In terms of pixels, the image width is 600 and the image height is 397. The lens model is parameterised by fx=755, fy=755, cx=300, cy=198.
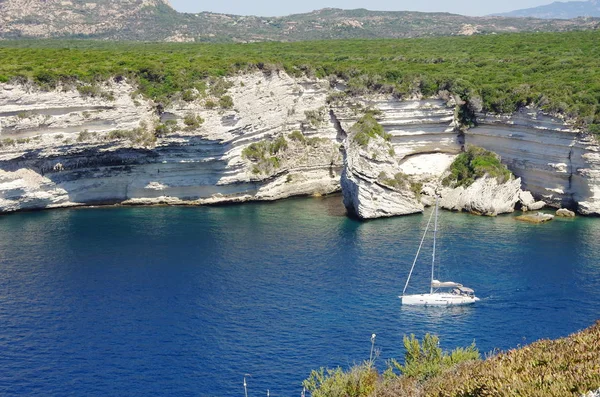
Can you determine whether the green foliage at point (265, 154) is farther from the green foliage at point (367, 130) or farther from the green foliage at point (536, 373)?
the green foliage at point (536, 373)

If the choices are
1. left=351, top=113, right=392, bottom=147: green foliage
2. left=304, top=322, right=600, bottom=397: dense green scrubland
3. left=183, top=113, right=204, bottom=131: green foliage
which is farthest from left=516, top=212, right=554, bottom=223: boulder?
left=304, top=322, right=600, bottom=397: dense green scrubland

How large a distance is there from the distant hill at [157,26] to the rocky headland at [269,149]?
8983 cm

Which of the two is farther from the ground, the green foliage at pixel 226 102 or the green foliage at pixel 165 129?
the green foliage at pixel 226 102

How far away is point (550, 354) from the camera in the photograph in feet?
71.6

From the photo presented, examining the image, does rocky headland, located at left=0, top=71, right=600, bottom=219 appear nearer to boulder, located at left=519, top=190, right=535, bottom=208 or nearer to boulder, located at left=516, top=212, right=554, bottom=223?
boulder, located at left=519, top=190, right=535, bottom=208

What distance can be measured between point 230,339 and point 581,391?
82.9ft

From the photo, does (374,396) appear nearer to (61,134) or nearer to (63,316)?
(63,316)

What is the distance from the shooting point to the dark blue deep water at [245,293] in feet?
124

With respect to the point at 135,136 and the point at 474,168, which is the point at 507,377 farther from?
the point at 135,136

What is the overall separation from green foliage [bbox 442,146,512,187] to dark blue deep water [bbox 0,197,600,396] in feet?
14.5

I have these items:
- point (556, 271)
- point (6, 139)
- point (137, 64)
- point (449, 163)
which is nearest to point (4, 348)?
point (6, 139)

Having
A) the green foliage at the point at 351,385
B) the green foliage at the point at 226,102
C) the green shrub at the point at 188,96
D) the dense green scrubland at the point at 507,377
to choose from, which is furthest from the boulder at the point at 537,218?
the green foliage at the point at 351,385

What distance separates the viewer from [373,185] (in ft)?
214

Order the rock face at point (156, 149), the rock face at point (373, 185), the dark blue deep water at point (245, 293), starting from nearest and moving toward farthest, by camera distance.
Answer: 1. the dark blue deep water at point (245, 293)
2. the rock face at point (156, 149)
3. the rock face at point (373, 185)
